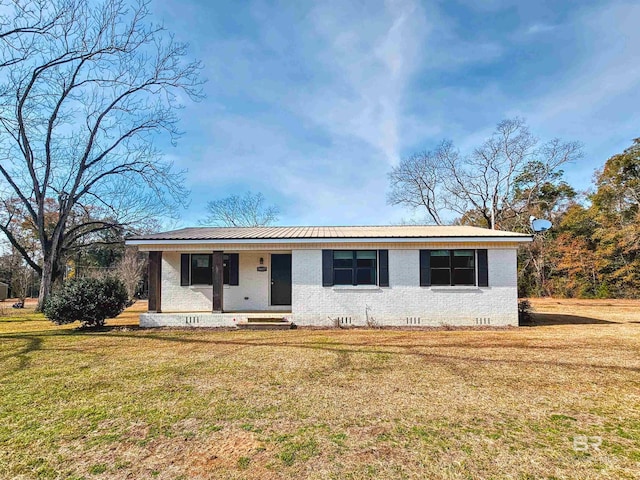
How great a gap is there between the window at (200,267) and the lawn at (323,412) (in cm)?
496

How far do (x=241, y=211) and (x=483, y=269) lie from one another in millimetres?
28376

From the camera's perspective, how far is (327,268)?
38.0 ft

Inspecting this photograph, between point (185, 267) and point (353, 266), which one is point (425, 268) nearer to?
point (353, 266)

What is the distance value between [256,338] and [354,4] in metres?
10.4

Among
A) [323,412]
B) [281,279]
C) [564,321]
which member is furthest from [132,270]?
[564,321]

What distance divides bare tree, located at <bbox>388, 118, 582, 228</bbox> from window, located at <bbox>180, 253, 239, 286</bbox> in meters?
23.4

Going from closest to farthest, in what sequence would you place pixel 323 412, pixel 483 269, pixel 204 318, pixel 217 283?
1. pixel 323 412
2. pixel 483 269
3. pixel 204 318
4. pixel 217 283

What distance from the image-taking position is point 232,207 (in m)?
Result: 36.2

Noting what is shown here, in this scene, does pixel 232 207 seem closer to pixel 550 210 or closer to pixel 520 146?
pixel 520 146

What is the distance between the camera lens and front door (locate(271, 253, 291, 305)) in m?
13.2

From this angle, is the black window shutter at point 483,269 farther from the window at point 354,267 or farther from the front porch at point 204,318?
the front porch at point 204,318

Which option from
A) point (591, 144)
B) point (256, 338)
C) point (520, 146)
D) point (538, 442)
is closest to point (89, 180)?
point (256, 338)

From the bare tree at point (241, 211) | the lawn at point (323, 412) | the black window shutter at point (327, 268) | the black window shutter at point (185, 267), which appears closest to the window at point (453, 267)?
the black window shutter at point (327, 268)

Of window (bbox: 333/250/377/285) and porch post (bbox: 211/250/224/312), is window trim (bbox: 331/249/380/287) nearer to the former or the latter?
window (bbox: 333/250/377/285)
